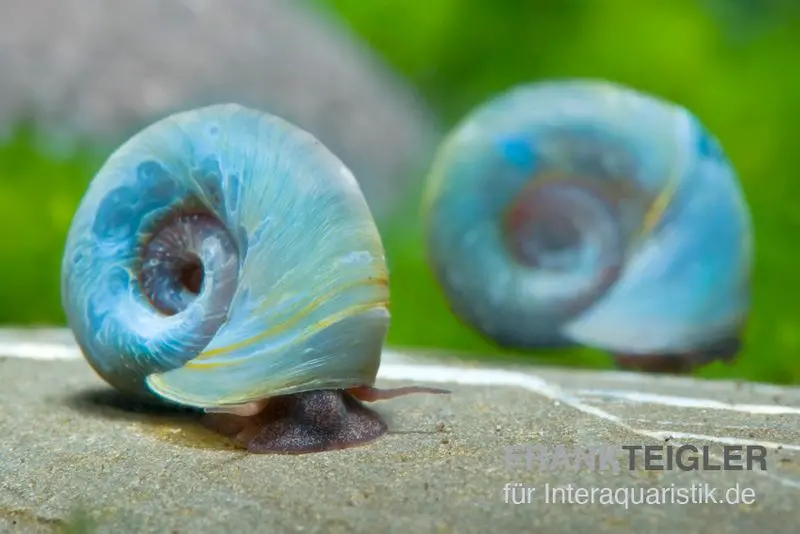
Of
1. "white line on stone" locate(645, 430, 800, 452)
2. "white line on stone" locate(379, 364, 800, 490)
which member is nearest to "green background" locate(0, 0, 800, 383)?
"white line on stone" locate(379, 364, 800, 490)

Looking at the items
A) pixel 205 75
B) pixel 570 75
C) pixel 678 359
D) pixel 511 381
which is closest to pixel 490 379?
→ pixel 511 381

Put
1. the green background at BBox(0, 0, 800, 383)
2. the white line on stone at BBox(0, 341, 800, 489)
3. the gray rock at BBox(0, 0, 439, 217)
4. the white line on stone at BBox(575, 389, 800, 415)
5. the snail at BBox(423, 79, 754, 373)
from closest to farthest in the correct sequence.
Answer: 1. the white line on stone at BBox(0, 341, 800, 489)
2. the white line on stone at BBox(575, 389, 800, 415)
3. the snail at BBox(423, 79, 754, 373)
4. the green background at BBox(0, 0, 800, 383)
5. the gray rock at BBox(0, 0, 439, 217)

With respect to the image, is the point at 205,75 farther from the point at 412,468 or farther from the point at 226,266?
the point at 412,468

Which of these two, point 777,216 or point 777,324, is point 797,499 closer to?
point 777,324

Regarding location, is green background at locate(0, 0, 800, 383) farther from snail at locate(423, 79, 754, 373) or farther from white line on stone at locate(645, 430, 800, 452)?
white line on stone at locate(645, 430, 800, 452)

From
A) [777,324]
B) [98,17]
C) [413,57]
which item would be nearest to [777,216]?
[777,324]

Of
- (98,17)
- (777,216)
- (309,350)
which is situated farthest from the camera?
(98,17)
